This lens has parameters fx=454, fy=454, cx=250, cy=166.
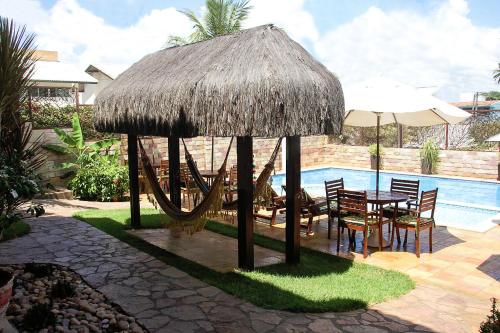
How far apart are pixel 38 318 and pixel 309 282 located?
9.67 ft

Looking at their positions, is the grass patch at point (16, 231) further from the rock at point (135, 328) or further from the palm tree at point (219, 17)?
the palm tree at point (219, 17)

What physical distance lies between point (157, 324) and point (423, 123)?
629 cm

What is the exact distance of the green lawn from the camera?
471cm

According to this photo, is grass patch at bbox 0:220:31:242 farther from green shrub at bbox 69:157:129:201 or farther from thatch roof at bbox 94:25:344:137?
green shrub at bbox 69:157:129:201

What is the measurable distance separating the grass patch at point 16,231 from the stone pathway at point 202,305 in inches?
22.5

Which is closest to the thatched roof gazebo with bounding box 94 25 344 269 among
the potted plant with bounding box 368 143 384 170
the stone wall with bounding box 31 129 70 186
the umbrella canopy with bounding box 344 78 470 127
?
the umbrella canopy with bounding box 344 78 470 127

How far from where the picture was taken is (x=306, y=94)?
16.0 feet

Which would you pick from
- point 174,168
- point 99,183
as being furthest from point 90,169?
point 174,168

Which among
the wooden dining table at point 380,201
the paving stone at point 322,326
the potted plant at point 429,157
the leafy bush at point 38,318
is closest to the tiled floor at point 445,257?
the wooden dining table at point 380,201

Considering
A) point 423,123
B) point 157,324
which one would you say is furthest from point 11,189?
point 423,123

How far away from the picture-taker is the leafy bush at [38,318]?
3.83m

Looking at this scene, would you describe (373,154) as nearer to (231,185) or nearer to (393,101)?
(231,185)

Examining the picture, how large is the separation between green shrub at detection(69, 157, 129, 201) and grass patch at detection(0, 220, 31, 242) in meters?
3.30

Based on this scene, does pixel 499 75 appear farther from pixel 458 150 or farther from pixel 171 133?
pixel 171 133
